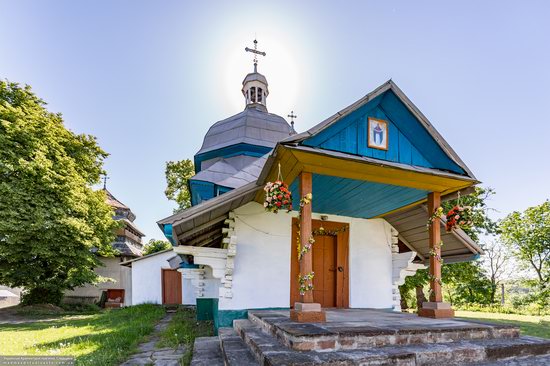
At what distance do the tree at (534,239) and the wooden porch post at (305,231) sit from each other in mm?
17888

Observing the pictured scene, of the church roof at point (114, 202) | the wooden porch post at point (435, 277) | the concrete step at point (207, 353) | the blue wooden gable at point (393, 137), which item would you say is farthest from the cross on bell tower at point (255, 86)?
the church roof at point (114, 202)

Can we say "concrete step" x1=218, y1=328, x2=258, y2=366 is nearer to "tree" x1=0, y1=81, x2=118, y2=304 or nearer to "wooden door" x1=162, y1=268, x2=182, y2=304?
"tree" x1=0, y1=81, x2=118, y2=304

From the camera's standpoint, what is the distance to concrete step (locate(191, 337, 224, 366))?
3.70m

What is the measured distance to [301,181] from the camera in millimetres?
4172

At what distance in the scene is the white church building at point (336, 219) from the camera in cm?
436

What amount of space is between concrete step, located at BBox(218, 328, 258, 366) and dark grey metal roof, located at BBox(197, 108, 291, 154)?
22.9ft

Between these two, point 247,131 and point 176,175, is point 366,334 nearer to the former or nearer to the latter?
point 247,131

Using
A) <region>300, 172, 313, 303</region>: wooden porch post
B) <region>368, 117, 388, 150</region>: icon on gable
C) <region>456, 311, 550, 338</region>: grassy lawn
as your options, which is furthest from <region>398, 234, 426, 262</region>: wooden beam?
<region>300, 172, 313, 303</region>: wooden porch post

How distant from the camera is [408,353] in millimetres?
2951

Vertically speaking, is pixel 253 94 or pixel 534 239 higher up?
pixel 253 94

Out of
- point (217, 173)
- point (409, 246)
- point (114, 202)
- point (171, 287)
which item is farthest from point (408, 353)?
point (114, 202)

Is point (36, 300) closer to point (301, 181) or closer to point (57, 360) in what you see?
point (57, 360)

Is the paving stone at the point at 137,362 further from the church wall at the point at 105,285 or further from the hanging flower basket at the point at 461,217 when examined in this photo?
the church wall at the point at 105,285

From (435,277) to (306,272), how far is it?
2.30 meters
